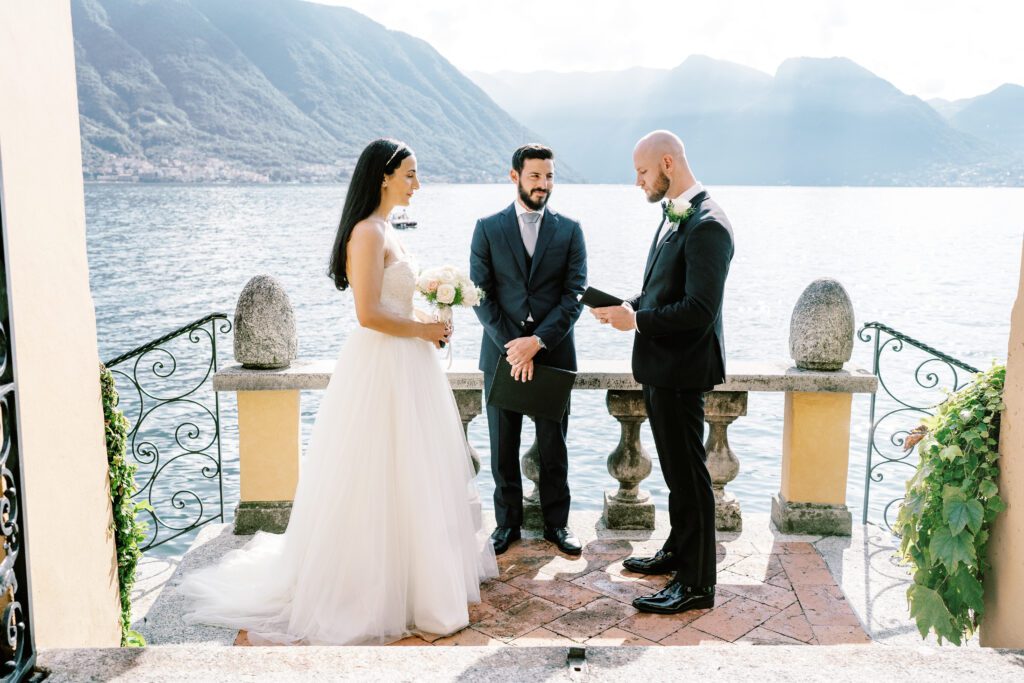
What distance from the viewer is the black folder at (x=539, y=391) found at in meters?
4.48

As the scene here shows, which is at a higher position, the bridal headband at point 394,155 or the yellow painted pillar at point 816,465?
the bridal headband at point 394,155

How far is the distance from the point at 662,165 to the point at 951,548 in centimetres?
196

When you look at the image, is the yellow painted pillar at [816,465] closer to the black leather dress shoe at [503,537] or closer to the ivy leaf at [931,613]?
the black leather dress shoe at [503,537]

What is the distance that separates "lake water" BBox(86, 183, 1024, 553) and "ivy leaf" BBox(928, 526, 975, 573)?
9943 mm

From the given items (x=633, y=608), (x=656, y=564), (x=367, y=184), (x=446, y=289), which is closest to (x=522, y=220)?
(x=446, y=289)

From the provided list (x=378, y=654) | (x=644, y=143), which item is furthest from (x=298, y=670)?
(x=644, y=143)

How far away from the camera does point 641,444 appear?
16.2 feet

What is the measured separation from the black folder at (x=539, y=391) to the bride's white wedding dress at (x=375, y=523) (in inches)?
17.9

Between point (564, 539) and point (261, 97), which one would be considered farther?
point (261, 97)

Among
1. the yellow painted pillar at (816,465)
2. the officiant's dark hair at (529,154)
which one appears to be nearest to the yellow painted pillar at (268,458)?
the officiant's dark hair at (529,154)

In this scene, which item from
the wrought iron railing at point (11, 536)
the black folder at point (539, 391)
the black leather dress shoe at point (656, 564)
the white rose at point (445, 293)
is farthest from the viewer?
the black folder at point (539, 391)

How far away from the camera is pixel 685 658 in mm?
2525

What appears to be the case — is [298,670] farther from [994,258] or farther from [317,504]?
[994,258]

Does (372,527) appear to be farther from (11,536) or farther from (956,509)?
(956,509)
